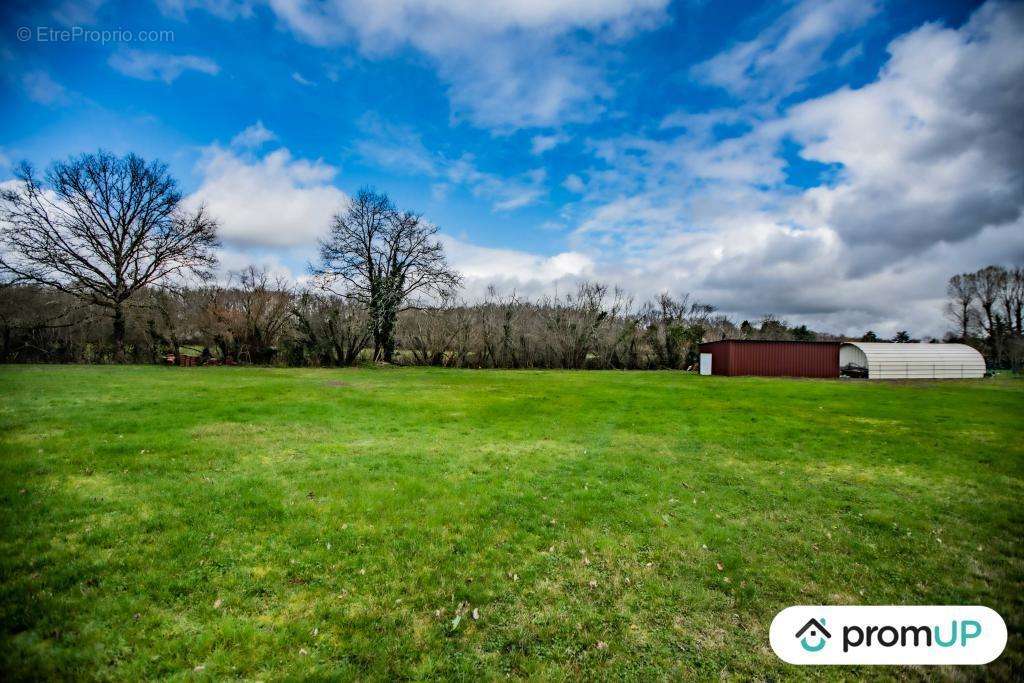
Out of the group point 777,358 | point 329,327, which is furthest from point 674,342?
point 329,327

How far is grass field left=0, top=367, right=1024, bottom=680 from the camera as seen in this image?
3.79 meters

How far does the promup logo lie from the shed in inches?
1605

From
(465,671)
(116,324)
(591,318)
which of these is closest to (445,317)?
(591,318)

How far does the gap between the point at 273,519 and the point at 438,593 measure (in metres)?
3.06

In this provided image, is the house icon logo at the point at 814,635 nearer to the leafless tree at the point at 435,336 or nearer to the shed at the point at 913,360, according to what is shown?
the leafless tree at the point at 435,336

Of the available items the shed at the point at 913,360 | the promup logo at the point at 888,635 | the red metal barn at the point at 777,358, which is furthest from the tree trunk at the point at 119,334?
the shed at the point at 913,360

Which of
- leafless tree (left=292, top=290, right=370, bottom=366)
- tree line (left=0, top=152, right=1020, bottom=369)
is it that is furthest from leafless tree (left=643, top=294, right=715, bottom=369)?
leafless tree (left=292, top=290, right=370, bottom=366)

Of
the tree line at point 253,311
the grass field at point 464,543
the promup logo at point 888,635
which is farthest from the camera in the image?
the tree line at point 253,311

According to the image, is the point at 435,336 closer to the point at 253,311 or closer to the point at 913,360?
the point at 253,311

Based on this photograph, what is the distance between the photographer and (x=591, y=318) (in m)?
44.1

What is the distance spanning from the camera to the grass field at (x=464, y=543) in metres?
3.79

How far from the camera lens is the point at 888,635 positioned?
4.26m

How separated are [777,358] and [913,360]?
12.4m

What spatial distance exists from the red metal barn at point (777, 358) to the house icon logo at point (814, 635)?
3451 cm
